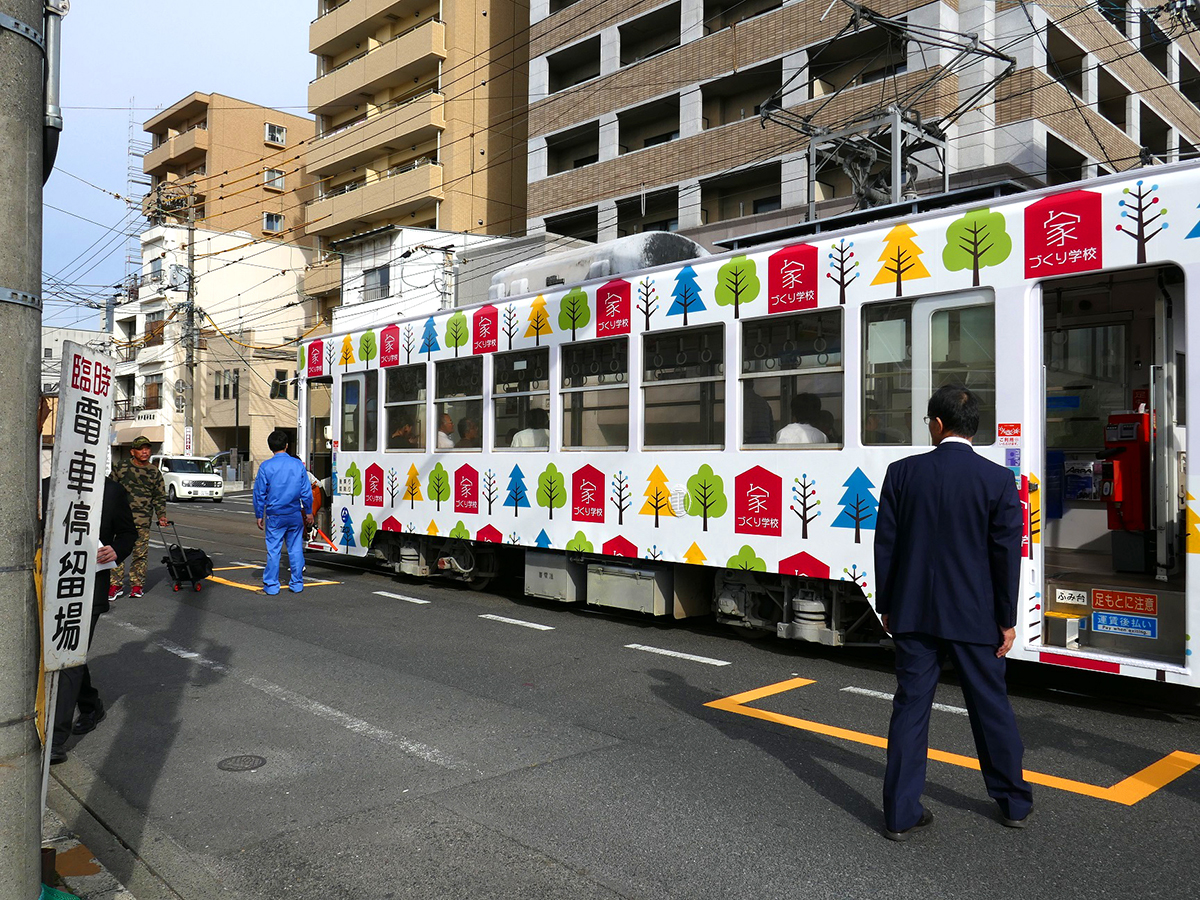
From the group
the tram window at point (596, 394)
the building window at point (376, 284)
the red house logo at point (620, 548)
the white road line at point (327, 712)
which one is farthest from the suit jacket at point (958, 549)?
the building window at point (376, 284)

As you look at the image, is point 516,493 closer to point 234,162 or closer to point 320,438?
point 320,438

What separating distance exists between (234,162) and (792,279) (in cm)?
5458

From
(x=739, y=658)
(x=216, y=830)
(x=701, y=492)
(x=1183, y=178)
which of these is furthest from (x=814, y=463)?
(x=216, y=830)

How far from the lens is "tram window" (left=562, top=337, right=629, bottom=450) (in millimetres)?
8711

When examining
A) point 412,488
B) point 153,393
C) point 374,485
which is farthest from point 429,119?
point 412,488

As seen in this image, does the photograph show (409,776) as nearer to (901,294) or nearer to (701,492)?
(701,492)

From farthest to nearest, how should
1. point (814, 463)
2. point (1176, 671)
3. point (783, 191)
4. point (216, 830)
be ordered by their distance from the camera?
point (783, 191) < point (814, 463) < point (1176, 671) < point (216, 830)

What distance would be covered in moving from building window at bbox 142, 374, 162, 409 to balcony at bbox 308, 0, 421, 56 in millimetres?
20127

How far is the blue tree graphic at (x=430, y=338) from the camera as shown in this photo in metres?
11.0

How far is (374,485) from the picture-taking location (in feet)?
39.5

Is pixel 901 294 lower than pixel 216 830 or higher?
higher

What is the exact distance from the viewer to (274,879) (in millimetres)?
3766

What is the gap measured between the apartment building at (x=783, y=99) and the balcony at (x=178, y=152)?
27840 mm

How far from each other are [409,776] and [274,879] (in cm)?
117
